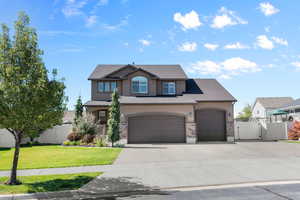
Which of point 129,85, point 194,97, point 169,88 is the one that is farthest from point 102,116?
point 194,97

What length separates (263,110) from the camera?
50688 mm

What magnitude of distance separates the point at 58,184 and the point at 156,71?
65.5 feet

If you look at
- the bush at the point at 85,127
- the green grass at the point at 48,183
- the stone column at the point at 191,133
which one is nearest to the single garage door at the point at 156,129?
the stone column at the point at 191,133

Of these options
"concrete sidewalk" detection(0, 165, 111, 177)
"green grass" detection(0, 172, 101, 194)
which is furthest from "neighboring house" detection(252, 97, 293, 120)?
"green grass" detection(0, 172, 101, 194)

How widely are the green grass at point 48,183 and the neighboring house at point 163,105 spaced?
11793 mm

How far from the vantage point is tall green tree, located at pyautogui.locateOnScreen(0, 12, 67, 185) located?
284 inches

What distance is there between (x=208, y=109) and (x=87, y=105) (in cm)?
1176

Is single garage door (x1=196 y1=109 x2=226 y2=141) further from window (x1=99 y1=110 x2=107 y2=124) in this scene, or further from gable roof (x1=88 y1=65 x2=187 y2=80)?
window (x1=99 y1=110 x2=107 y2=124)

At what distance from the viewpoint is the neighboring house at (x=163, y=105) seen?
20.9 meters

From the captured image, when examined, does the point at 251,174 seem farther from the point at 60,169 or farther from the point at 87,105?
the point at 87,105

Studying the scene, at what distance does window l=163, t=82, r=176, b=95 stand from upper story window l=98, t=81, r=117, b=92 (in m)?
5.39

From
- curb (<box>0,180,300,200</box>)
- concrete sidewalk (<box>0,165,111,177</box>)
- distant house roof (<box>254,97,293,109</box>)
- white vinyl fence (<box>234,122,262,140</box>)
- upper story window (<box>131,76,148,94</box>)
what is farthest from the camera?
distant house roof (<box>254,97,293,109</box>)

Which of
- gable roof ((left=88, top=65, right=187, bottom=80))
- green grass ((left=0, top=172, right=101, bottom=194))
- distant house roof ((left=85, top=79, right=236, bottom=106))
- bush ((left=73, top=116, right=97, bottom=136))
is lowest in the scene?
green grass ((left=0, top=172, right=101, bottom=194))

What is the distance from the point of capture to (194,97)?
74.7ft
